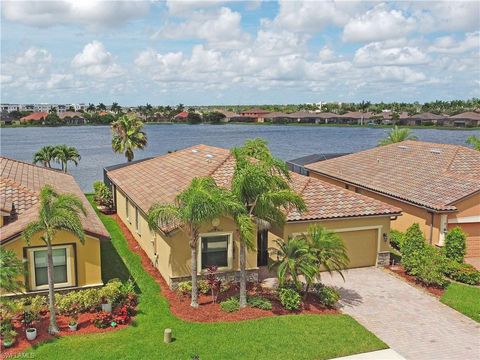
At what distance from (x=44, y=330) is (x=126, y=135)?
29066mm

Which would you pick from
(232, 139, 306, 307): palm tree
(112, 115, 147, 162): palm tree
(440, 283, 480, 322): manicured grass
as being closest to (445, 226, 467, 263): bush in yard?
(440, 283, 480, 322): manicured grass

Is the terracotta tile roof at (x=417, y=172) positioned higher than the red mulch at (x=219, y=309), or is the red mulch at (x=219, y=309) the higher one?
the terracotta tile roof at (x=417, y=172)

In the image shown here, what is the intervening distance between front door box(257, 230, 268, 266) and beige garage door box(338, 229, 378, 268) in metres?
3.37

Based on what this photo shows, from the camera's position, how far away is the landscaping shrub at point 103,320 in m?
14.0

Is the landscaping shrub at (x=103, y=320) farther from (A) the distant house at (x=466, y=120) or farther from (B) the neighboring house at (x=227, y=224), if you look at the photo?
(A) the distant house at (x=466, y=120)

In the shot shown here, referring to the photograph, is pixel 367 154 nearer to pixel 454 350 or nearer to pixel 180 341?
pixel 454 350

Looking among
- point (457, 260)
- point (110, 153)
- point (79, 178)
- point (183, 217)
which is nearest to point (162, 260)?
point (183, 217)

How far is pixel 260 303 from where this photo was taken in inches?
614

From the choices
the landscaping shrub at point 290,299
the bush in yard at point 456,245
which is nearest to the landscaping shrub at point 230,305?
the landscaping shrub at point 290,299

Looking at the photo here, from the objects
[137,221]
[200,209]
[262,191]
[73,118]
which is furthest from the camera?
[73,118]

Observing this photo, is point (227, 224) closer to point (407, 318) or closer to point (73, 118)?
point (407, 318)

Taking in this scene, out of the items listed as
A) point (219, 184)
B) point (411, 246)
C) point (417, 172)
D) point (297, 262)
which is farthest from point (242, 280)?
point (417, 172)

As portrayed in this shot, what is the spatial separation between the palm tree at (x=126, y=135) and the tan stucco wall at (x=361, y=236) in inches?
959

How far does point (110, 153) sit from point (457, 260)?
7336 centimetres
